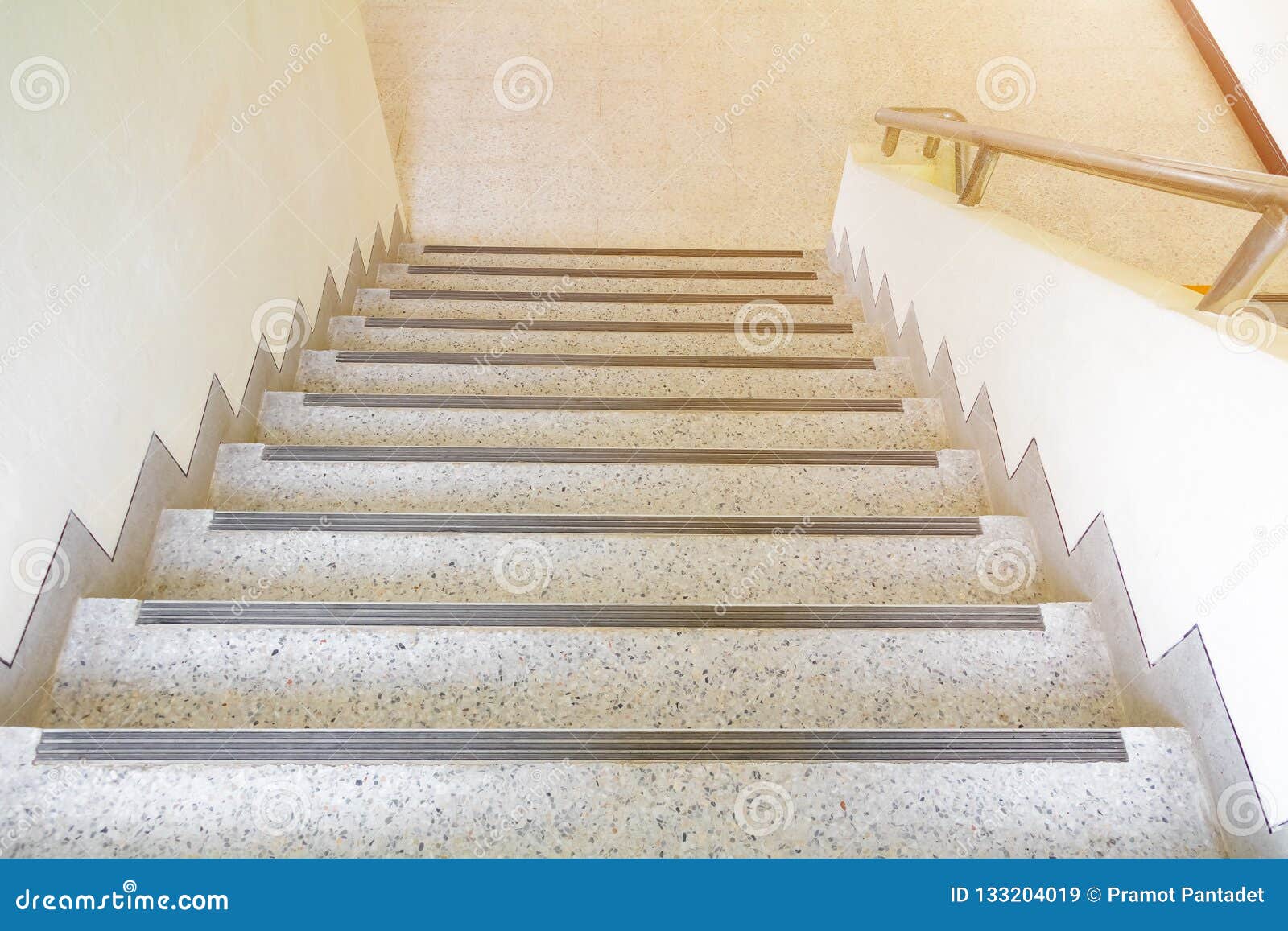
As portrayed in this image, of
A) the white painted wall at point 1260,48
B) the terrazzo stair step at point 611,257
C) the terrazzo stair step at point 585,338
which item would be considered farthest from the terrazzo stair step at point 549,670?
the white painted wall at point 1260,48

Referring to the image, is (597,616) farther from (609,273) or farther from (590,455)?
(609,273)

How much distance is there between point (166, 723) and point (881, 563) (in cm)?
170

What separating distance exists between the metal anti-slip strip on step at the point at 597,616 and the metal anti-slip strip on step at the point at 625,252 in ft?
10.3

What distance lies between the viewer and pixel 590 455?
2.34m

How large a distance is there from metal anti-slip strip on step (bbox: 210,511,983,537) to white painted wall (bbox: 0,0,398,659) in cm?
36

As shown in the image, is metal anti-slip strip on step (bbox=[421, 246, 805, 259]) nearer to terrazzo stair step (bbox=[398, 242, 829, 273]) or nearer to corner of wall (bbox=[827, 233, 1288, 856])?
terrazzo stair step (bbox=[398, 242, 829, 273])

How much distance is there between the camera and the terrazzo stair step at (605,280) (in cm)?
389

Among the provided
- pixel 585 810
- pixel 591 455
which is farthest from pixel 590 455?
pixel 585 810

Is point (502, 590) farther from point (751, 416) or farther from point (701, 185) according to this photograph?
point (701, 185)

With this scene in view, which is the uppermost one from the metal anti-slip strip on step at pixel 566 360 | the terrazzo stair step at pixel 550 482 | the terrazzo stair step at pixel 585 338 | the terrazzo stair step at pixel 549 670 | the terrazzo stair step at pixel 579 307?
the terrazzo stair step at pixel 579 307

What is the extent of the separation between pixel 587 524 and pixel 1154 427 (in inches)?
52.8

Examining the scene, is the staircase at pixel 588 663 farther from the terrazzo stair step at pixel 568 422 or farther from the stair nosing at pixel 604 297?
the stair nosing at pixel 604 297

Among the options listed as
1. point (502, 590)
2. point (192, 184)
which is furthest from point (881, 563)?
point (192, 184)

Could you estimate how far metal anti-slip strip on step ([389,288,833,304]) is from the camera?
→ 368 cm
